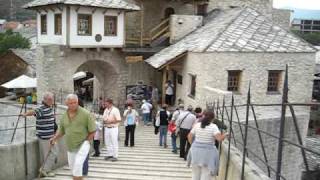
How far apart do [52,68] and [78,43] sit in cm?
185

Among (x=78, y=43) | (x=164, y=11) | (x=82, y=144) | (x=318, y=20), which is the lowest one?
(x=82, y=144)

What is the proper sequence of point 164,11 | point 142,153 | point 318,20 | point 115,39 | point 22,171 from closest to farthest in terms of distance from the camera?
point 22,171 → point 142,153 → point 115,39 → point 164,11 → point 318,20

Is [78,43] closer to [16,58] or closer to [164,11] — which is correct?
[164,11]

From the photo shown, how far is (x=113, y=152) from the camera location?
34.3ft

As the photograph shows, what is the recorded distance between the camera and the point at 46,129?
8133mm

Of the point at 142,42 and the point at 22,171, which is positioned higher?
the point at 142,42

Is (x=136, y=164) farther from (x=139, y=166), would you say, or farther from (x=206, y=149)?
(x=206, y=149)

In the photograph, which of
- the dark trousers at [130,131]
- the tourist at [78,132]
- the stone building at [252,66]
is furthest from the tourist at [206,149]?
the stone building at [252,66]

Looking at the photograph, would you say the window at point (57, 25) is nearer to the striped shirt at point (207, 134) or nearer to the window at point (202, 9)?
the window at point (202, 9)

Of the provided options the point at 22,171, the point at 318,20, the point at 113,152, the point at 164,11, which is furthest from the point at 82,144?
the point at 318,20

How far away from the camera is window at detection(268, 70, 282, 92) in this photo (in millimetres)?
19430

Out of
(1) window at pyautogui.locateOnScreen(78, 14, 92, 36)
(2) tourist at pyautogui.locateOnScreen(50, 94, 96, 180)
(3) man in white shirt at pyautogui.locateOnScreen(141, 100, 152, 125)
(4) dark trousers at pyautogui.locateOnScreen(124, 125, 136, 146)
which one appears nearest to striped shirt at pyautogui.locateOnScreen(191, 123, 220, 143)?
(2) tourist at pyautogui.locateOnScreen(50, 94, 96, 180)

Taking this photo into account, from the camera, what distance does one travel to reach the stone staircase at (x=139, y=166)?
8.89 metres

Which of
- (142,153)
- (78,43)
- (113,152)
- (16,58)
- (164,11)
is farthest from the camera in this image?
(16,58)
